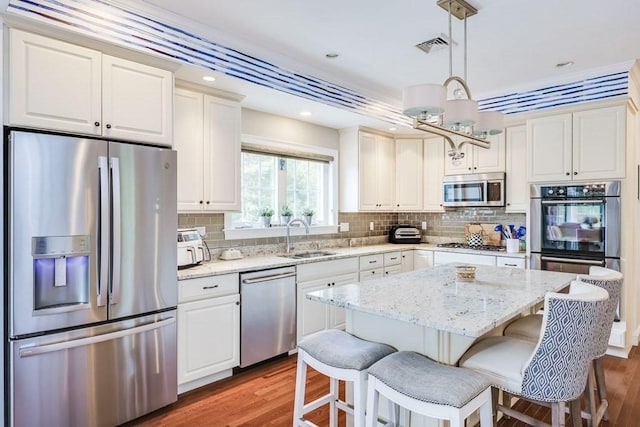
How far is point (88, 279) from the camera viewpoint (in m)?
2.23

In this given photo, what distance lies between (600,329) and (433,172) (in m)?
3.48

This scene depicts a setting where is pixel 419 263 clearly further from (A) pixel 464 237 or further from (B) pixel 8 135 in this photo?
(B) pixel 8 135

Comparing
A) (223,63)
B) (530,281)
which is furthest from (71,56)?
→ (530,281)

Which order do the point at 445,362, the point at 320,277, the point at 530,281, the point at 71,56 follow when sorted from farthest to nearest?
the point at 320,277, the point at 530,281, the point at 71,56, the point at 445,362

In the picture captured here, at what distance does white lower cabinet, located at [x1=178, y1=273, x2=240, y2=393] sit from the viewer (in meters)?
2.77

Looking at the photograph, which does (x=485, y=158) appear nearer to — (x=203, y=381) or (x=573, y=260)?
(x=573, y=260)

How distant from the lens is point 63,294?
2164mm

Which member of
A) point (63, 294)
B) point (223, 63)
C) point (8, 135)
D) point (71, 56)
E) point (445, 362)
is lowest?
point (445, 362)

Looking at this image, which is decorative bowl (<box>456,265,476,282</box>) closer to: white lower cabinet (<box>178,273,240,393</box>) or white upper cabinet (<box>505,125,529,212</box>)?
white lower cabinet (<box>178,273,240,393</box>)

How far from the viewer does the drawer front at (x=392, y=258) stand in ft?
15.1

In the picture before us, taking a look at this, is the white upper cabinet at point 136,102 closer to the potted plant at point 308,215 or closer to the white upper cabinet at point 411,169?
the potted plant at point 308,215

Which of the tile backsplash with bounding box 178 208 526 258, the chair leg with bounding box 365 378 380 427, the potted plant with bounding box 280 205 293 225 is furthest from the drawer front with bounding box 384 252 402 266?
the chair leg with bounding box 365 378 380 427

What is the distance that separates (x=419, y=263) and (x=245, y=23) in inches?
137

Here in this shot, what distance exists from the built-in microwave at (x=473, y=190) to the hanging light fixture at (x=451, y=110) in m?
1.90
